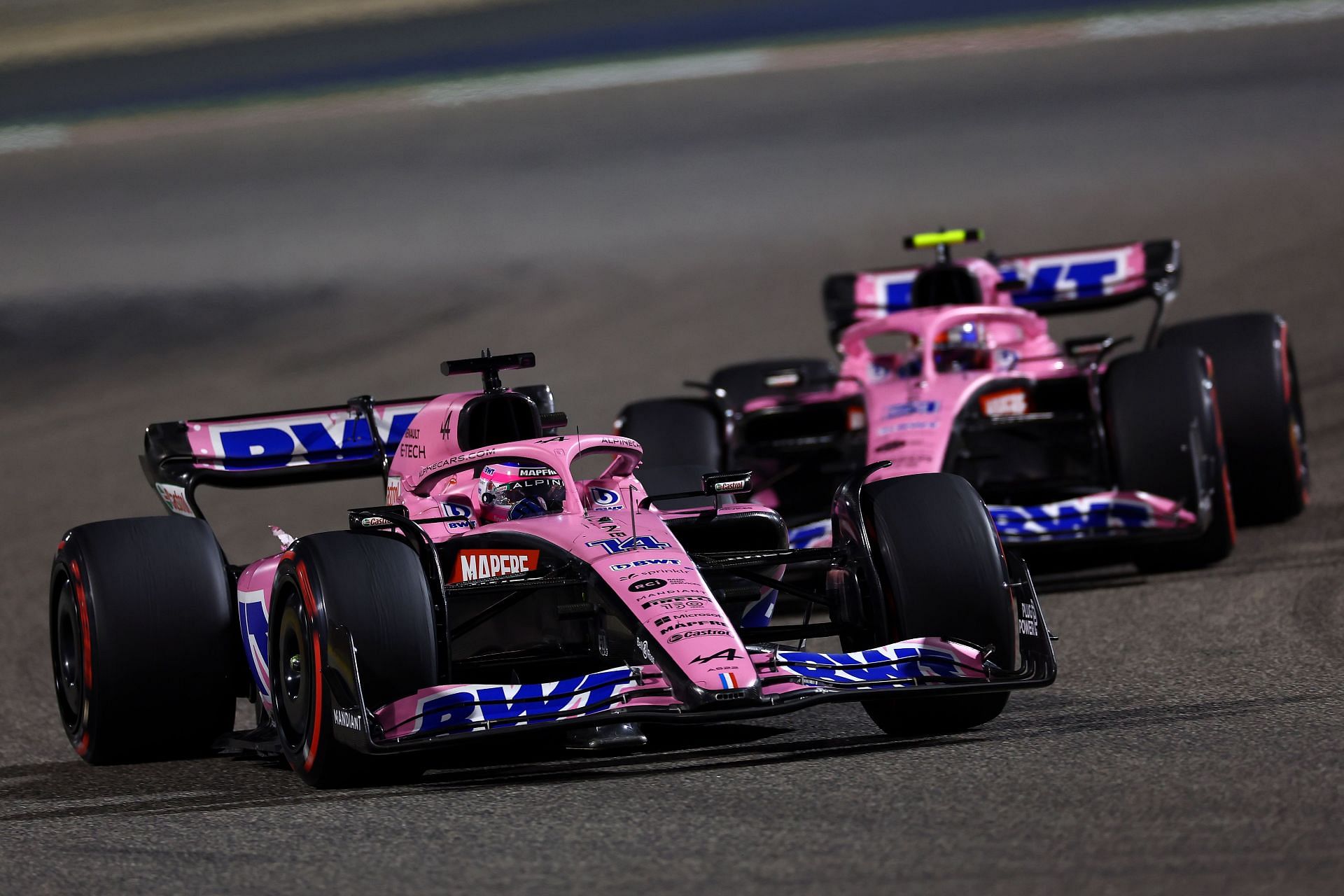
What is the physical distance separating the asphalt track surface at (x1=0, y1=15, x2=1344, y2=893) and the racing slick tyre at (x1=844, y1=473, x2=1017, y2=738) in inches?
8.0

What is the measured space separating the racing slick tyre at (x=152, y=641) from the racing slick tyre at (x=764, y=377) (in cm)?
547

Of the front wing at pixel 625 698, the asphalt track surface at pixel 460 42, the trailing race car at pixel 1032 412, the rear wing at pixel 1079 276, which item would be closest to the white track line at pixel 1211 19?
the asphalt track surface at pixel 460 42

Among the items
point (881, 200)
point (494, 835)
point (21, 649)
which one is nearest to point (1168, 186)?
point (881, 200)

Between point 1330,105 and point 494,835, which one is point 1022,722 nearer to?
point 494,835

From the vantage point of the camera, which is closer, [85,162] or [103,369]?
[103,369]

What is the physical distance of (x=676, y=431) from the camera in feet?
44.6

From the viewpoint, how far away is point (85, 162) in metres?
32.4

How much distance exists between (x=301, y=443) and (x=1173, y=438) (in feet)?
15.5

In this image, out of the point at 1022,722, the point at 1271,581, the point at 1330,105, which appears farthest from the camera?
the point at 1330,105

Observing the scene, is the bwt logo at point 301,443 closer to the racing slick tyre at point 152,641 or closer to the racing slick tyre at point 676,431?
the racing slick tyre at point 152,641

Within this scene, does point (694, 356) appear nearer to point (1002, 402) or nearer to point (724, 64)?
point (1002, 402)

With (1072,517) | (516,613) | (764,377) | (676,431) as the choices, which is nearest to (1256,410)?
(1072,517)

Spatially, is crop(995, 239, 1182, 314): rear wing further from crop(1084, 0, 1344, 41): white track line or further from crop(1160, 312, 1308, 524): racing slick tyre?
crop(1084, 0, 1344, 41): white track line

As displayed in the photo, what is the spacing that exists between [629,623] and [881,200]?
2298 cm
